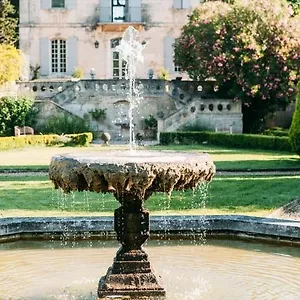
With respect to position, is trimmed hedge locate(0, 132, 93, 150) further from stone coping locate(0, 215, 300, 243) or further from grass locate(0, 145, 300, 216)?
stone coping locate(0, 215, 300, 243)

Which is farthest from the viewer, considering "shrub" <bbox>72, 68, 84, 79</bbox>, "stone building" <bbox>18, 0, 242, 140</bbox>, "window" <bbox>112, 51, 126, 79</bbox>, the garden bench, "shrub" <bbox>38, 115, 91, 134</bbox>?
"window" <bbox>112, 51, 126, 79</bbox>

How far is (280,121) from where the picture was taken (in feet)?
123

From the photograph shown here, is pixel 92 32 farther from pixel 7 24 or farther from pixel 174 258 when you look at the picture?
pixel 174 258

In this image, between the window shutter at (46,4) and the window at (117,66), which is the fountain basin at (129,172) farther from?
the window shutter at (46,4)

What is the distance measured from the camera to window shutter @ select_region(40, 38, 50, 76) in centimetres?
4159

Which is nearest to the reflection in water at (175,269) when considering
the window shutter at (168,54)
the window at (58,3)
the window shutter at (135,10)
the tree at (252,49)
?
the tree at (252,49)

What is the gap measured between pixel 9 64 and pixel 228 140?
31.7ft

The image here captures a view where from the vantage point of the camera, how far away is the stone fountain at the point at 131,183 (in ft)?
23.5

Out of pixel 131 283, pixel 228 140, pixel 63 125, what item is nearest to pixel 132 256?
pixel 131 283

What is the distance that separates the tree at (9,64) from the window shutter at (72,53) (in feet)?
23.3

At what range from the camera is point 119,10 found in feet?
139

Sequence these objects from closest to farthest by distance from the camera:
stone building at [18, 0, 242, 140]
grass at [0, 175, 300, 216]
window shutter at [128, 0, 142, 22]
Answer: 1. grass at [0, 175, 300, 216]
2. stone building at [18, 0, 242, 140]
3. window shutter at [128, 0, 142, 22]

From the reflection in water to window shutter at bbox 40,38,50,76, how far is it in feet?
103

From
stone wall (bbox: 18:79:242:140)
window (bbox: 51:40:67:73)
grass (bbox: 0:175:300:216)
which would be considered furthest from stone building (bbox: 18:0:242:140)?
grass (bbox: 0:175:300:216)
